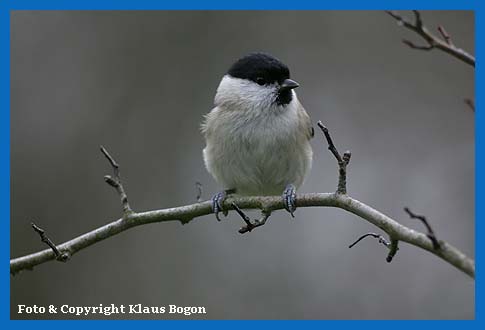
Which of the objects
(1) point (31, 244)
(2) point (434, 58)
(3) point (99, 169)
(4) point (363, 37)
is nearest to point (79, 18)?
(3) point (99, 169)

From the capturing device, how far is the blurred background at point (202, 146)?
6.21 metres

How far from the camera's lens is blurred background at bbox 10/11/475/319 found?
6207 mm

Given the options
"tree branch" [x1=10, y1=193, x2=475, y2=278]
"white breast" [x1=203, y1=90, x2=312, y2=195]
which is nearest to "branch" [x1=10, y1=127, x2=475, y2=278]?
"tree branch" [x1=10, y1=193, x2=475, y2=278]

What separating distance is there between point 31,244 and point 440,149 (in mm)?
4437

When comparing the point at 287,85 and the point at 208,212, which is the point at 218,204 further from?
the point at 287,85

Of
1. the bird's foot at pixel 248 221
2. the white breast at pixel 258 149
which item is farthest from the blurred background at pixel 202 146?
the bird's foot at pixel 248 221

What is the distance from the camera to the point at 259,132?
4.03 m

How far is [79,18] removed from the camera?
709cm

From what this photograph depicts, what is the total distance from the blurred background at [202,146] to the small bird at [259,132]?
2.30 meters

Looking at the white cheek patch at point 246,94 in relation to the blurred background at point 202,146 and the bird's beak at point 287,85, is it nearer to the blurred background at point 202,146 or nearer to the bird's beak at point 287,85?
the bird's beak at point 287,85

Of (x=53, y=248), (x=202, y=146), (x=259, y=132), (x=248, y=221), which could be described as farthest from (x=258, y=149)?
(x=202, y=146)

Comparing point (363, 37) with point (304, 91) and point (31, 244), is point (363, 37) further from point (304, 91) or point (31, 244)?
point (31, 244)

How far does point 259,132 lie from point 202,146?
3.09m

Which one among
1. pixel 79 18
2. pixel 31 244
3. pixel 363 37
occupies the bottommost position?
pixel 31 244
